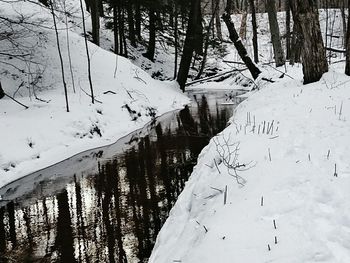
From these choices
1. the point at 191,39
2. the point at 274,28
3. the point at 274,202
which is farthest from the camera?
the point at 191,39

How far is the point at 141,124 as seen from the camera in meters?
15.8

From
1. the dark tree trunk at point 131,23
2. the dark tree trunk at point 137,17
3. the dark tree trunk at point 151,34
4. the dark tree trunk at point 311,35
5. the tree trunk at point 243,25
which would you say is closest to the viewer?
the dark tree trunk at point 311,35

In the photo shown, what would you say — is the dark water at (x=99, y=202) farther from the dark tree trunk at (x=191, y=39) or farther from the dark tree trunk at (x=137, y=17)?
the dark tree trunk at (x=137, y=17)

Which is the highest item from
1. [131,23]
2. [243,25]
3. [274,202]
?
[243,25]

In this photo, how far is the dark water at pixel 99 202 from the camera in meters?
6.09

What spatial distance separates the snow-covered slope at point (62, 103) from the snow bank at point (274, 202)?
210 inches

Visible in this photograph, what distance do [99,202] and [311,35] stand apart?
8.09 metres

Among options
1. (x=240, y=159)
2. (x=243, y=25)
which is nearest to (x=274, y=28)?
(x=240, y=159)

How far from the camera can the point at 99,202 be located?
7961mm

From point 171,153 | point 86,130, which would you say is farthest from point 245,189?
point 86,130

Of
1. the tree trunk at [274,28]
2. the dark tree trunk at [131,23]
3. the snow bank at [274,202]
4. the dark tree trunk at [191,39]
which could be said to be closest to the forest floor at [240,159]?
the snow bank at [274,202]

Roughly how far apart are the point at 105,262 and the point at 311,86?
28.2 ft

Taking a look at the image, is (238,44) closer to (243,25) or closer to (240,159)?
(240,159)

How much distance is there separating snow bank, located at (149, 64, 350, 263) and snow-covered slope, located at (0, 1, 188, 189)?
5.32 metres
